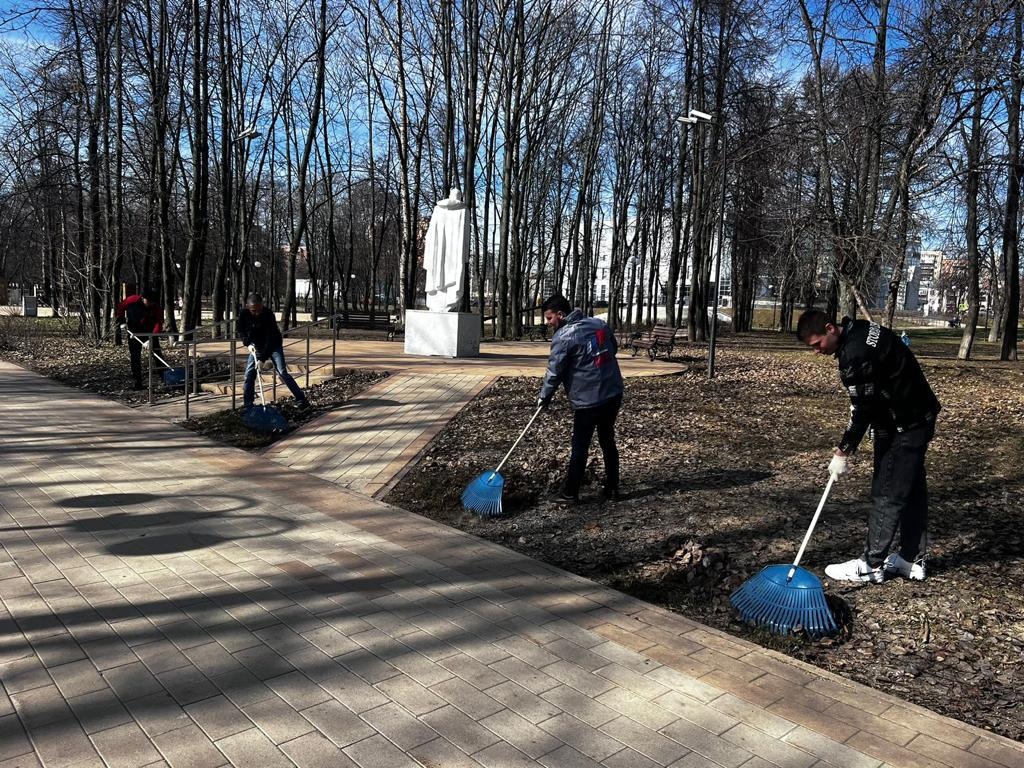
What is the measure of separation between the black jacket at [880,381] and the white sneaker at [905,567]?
820 mm

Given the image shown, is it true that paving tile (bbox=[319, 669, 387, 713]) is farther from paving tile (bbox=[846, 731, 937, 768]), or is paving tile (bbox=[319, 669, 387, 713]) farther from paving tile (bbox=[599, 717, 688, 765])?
paving tile (bbox=[846, 731, 937, 768])

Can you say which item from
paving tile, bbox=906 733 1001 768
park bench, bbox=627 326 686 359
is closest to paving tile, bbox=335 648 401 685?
paving tile, bbox=906 733 1001 768

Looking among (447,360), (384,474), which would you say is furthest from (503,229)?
(384,474)

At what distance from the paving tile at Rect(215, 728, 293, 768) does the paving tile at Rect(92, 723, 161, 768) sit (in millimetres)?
240

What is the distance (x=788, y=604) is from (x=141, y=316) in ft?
37.1

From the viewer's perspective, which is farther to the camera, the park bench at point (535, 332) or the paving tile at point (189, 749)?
the park bench at point (535, 332)

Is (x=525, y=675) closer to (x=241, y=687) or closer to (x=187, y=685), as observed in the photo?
(x=241, y=687)

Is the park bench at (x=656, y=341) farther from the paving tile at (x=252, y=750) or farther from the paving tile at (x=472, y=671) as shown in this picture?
the paving tile at (x=252, y=750)

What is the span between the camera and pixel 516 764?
2762mm

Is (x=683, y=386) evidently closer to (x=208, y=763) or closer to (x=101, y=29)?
(x=208, y=763)

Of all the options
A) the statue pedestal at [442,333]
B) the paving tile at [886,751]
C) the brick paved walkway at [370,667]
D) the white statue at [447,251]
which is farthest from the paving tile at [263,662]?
the white statue at [447,251]

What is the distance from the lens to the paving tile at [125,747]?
2.70m

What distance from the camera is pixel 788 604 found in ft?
13.1

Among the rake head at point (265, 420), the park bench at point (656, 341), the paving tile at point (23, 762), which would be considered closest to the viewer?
the paving tile at point (23, 762)
